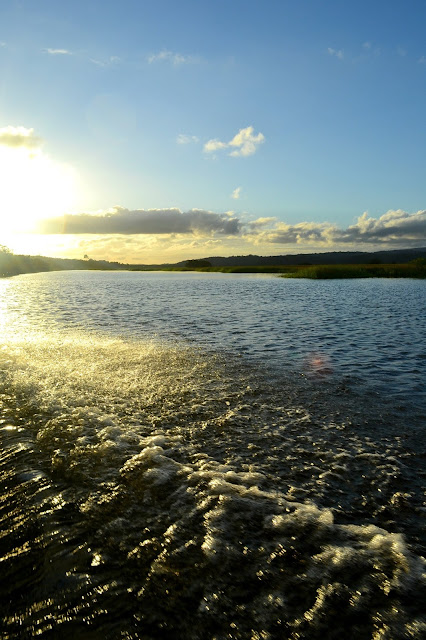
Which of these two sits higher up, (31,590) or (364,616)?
(31,590)

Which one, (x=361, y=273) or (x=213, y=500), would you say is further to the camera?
(x=361, y=273)

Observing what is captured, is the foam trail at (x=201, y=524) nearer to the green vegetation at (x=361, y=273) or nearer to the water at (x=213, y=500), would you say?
the water at (x=213, y=500)

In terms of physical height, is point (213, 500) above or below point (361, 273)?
below

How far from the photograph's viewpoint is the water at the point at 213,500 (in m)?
4.72

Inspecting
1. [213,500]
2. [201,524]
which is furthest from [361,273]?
[201,524]

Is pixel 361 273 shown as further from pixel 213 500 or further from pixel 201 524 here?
pixel 201 524

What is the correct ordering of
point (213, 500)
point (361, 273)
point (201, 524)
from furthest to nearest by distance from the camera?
point (361, 273) < point (213, 500) < point (201, 524)

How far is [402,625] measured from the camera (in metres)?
4.58

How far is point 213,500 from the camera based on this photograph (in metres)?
7.16

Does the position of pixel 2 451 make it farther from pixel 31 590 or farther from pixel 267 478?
pixel 267 478

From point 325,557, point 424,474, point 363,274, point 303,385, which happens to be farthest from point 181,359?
point 363,274

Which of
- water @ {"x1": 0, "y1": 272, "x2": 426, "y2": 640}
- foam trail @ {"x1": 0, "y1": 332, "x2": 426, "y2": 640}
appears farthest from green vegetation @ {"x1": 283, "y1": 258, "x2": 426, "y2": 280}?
foam trail @ {"x1": 0, "y1": 332, "x2": 426, "y2": 640}

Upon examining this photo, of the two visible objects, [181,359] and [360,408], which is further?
[181,359]

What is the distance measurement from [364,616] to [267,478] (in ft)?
11.1
